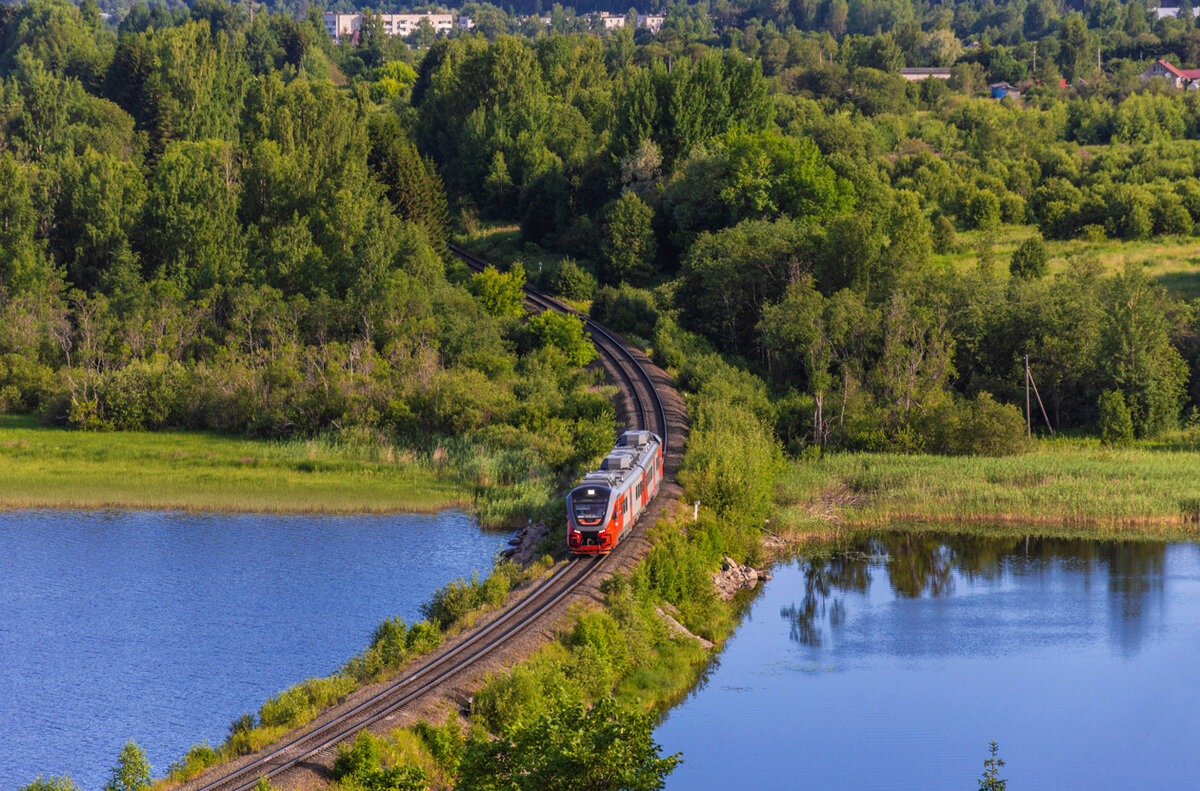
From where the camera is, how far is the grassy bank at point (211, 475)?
60938mm

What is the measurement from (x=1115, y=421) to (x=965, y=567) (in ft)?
67.3

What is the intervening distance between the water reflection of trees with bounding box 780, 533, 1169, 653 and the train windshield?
8.21m

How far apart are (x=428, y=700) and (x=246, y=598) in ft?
55.1

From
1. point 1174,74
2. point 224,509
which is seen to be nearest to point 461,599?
point 224,509

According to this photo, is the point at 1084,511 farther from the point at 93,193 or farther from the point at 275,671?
the point at 93,193

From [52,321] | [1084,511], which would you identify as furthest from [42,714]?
[52,321]

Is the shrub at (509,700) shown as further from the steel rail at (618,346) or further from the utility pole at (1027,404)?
the utility pole at (1027,404)

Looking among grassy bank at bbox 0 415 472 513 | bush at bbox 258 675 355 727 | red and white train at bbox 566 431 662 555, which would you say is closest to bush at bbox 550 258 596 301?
grassy bank at bbox 0 415 472 513

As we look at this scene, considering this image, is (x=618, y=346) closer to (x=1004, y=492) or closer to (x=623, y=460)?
(x=1004, y=492)

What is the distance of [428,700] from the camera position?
3184 cm

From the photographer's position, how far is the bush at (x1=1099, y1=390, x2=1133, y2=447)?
224 ft

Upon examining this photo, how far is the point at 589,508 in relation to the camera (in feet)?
144

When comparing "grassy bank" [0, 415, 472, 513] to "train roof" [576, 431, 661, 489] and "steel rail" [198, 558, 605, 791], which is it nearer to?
"train roof" [576, 431, 661, 489]

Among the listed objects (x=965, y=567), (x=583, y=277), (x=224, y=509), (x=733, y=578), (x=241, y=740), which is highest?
(x=583, y=277)
